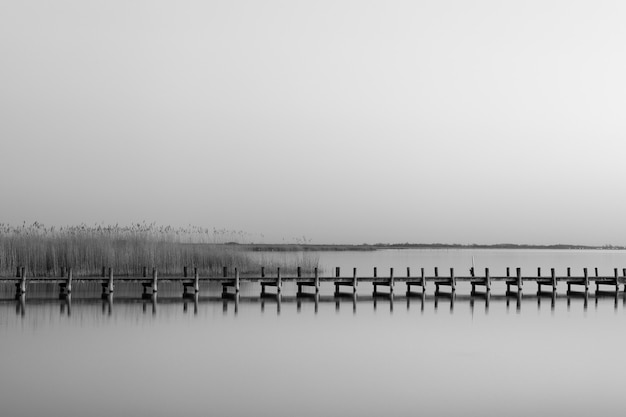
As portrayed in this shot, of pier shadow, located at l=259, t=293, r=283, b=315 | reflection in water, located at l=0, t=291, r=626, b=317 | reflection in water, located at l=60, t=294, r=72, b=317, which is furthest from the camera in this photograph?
pier shadow, located at l=259, t=293, r=283, b=315

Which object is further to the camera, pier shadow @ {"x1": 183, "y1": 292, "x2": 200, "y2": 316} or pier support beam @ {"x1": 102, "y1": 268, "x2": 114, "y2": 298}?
pier support beam @ {"x1": 102, "y1": 268, "x2": 114, "y2": 298}

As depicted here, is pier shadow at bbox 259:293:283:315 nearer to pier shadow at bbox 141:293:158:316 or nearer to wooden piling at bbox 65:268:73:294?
pier shadow at bbox 141:293:158:316

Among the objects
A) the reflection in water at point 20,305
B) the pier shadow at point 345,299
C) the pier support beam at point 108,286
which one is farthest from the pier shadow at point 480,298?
the reflection in water at point 20,305

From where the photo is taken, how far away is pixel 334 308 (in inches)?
1259

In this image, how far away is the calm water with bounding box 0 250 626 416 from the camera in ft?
52.9

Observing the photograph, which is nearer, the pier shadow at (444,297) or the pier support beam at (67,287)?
the pier support beam at (67,287)

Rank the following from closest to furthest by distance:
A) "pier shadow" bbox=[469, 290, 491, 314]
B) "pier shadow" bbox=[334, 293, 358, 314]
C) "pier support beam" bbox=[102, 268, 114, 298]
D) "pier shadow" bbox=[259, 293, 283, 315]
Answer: "pier shadow" bbox=[259, 293, 283, 315], "pier shadow" bbox=[334, 293, 358, 314], "pier support beam" bbox=[102, 268, 114, 298], "pier shadow" bbox=[469, 290, 491, 314]

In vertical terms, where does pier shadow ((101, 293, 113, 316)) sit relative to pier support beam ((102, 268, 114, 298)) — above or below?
below

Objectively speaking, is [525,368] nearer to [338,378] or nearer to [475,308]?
[338,378]

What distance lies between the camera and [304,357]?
21.6 m

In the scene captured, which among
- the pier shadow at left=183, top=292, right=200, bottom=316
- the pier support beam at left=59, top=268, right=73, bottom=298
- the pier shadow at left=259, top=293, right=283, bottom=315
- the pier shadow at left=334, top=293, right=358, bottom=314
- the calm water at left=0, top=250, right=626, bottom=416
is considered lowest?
the calm water at left=0, top=250, right=626, bottom=416

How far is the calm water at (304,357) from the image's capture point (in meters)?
16.1

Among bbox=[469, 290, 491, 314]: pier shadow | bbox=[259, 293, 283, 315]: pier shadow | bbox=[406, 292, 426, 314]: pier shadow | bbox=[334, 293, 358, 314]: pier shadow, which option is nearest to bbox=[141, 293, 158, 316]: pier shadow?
bbox=[259, 293, 283, 315]: pier shadow

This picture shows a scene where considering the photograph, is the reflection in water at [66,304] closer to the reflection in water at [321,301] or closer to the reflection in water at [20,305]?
the reflection in water at [321,301]
